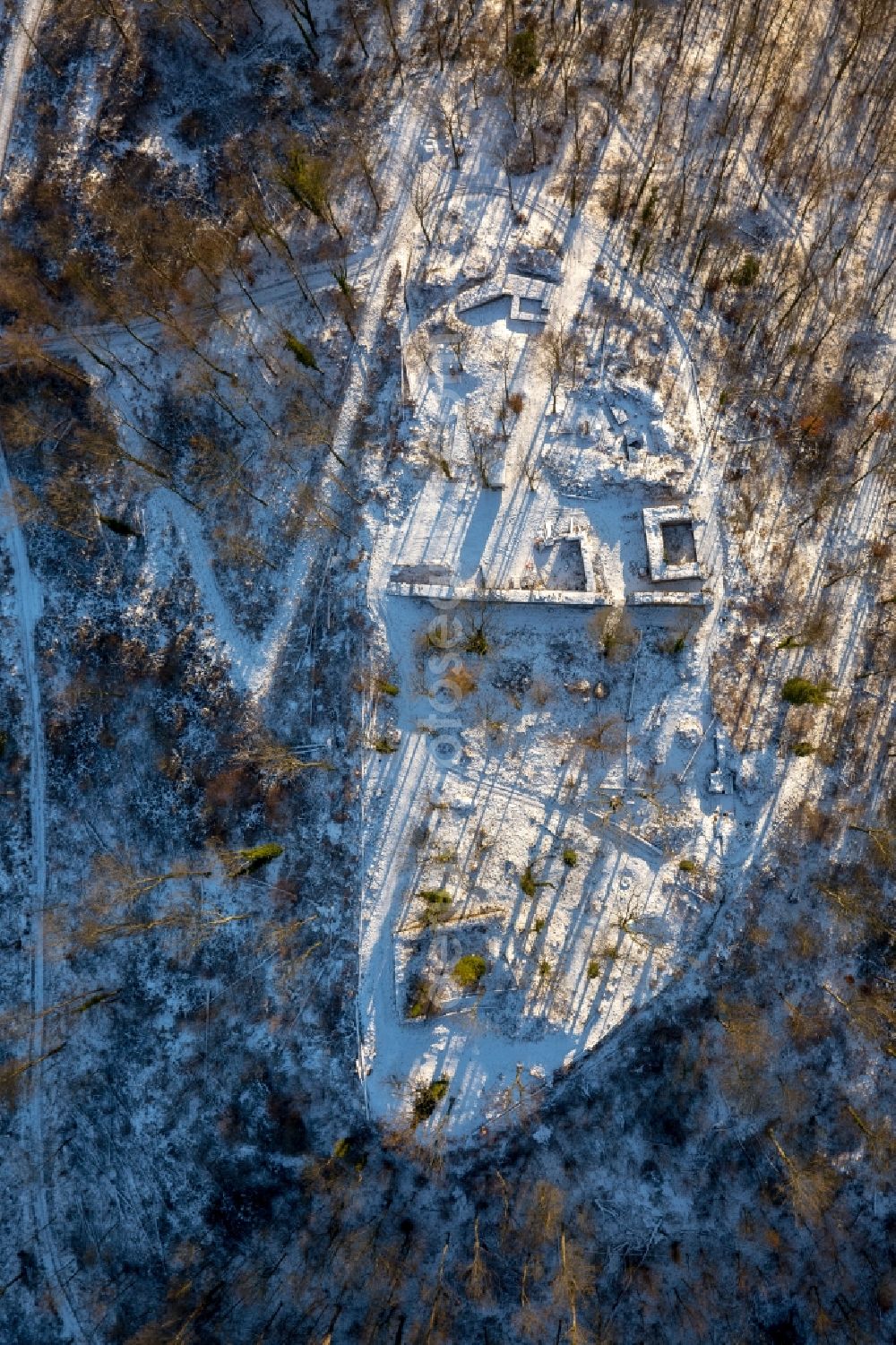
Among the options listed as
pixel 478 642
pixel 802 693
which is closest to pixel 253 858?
pixel 478 642

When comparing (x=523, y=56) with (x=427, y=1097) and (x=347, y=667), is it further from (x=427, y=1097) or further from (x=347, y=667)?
(x=427, y=1097)

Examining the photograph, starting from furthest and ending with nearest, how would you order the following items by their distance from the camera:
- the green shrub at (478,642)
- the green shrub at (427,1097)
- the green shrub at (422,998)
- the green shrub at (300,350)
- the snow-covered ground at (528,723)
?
the green shrub at (300,350), the green shrub at (478,642), the snow-covered ground at (528,723), the green shrub at (422,998), the green shrub at (427,1097)

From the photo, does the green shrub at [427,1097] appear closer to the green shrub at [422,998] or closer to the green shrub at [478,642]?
the green shrub at [422,998]

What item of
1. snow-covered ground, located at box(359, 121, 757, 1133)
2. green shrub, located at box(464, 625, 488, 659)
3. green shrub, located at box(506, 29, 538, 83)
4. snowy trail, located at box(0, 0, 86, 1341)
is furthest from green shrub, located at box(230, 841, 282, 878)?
green shrub, located at box(506, 29, 538, 83)

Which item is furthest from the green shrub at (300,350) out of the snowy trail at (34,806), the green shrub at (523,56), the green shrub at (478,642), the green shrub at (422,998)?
the green shrub at (422,998)

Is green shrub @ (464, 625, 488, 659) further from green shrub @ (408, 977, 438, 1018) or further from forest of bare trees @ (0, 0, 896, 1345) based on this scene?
green shrub @ (408, 977, 438, 1018)

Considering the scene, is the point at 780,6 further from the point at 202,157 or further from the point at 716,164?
the point at 202,157
